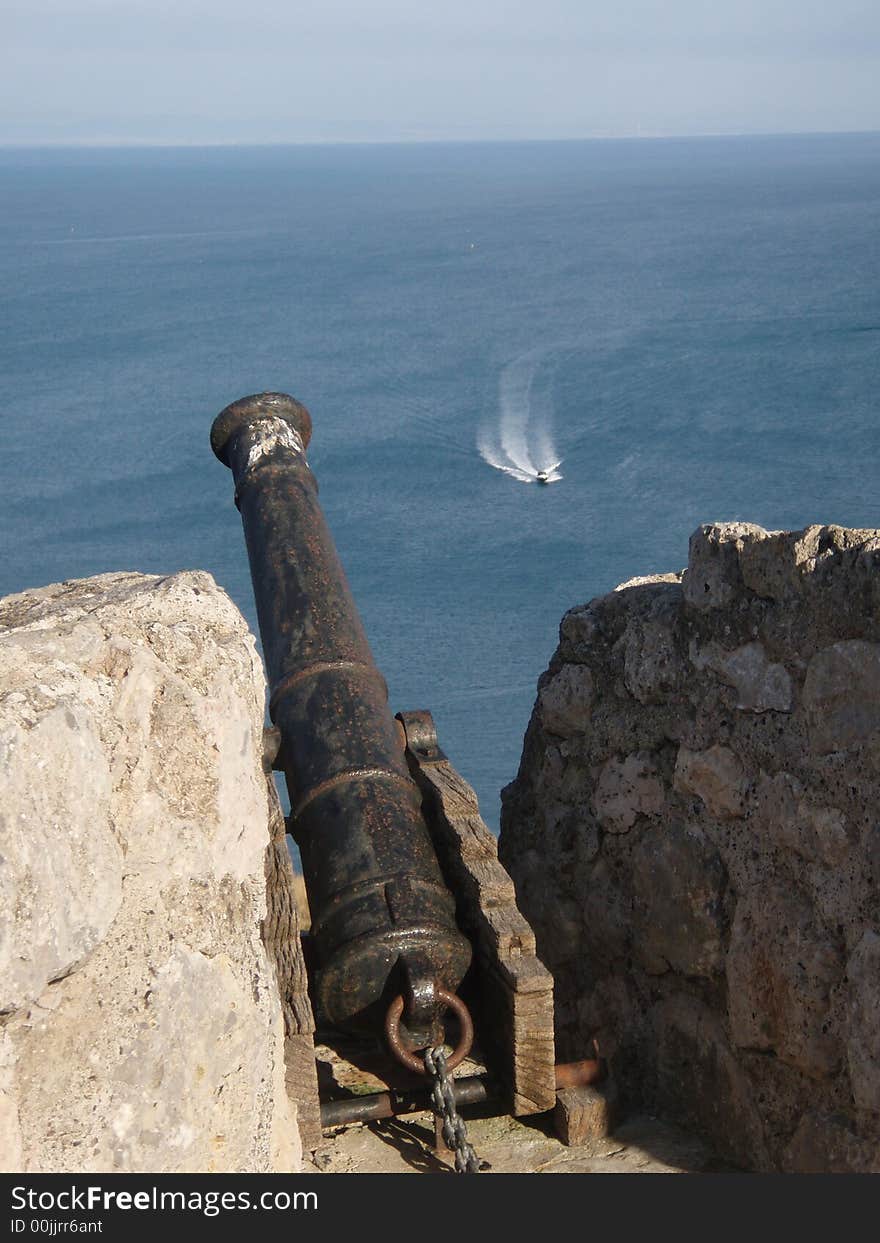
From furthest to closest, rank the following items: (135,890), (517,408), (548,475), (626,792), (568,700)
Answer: (517,408)
(548,475)
(568,700)
(626,792)
(135,890)

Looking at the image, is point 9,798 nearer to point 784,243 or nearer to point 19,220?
point 784,243

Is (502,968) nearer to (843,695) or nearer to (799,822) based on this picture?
(799,822)

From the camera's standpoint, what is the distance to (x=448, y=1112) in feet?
12.0

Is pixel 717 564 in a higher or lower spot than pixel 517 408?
higher

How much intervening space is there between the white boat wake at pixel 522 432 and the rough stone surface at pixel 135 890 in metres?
24.1

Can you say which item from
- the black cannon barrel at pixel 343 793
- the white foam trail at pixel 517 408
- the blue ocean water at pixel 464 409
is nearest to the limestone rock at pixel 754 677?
the black cannon barrel at pixel 343 793

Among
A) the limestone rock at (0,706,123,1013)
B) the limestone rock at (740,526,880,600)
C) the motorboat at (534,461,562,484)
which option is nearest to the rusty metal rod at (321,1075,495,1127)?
the limestone rock at (740,526,880,600)

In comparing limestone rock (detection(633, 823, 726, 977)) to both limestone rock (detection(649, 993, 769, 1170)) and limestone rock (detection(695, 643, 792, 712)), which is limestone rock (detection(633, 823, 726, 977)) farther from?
limestone rock (detection(695, 643, 792, 712))

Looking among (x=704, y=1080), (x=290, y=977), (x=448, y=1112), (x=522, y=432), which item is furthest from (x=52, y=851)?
(x=522, y=432)

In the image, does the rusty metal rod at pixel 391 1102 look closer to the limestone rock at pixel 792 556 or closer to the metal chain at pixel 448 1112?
the metal chain at pixel 448 1112

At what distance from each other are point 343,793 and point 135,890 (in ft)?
6.40

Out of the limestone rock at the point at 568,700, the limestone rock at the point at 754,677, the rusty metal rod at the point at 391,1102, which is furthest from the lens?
the limestone rock at the point at 568,700

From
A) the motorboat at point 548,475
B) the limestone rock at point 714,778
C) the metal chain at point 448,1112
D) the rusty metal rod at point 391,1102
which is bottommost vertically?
the motorboat at point 548,475

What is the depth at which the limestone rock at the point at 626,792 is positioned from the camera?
4211 millimetres
